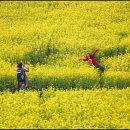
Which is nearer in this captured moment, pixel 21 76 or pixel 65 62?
pixel 21 76

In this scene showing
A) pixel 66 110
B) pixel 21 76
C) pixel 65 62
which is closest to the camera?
pixel 66 110

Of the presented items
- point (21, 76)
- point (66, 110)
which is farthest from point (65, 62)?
point (66, 110)

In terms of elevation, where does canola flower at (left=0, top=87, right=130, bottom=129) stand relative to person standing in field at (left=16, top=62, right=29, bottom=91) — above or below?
below

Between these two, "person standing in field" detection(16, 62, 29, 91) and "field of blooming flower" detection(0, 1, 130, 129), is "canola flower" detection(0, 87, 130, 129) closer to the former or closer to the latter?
"field of blooming flower" detection(0, 1, 130, 129)

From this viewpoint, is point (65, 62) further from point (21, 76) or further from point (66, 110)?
point (66, 110)

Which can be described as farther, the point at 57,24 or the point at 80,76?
the point at 57,24

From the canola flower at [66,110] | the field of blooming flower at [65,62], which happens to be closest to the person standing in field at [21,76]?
the field of blooming flower at [65,62]

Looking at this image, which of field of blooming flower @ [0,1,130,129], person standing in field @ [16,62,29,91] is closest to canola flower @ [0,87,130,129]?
field of blooming flower @ [0,1,130,129]

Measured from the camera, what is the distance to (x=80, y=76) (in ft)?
62.4

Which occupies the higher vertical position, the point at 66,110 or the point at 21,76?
the point at 21,76

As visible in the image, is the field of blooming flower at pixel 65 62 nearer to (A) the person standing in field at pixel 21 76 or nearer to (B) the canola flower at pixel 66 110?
(B) the canola flower at pixel 66 110

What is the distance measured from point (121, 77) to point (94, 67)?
1204mm

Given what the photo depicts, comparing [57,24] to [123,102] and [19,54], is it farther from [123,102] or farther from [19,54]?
[123,102]

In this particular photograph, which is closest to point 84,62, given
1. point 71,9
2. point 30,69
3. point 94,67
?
point 94,67
